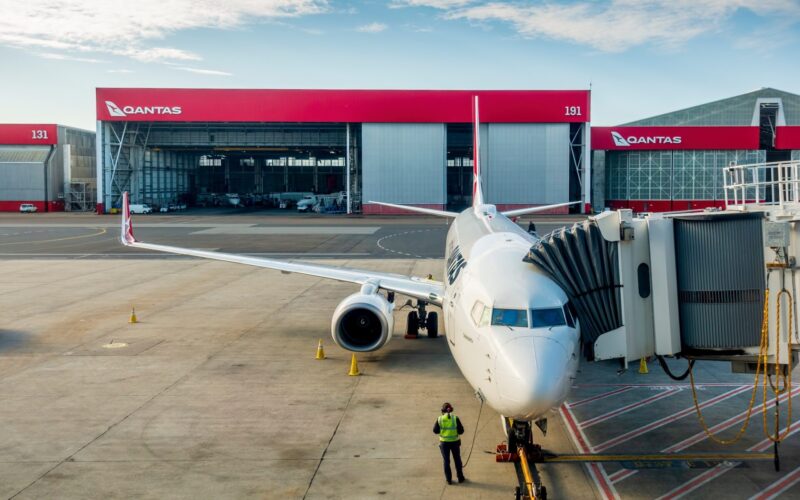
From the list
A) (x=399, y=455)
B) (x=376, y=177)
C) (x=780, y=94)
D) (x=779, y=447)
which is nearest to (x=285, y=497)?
(x=399, y=455)

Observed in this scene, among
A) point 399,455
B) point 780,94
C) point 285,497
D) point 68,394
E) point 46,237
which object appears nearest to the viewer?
point 285,497

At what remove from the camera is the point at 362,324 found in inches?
933

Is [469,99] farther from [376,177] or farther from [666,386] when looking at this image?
[666,386]

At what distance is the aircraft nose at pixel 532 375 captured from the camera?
1331 centimetres

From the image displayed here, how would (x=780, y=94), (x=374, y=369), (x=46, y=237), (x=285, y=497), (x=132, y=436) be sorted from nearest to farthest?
(x=285, y=497)
(x=132, y=436)
(x=374, y=369)
(x=46, y=237)
(x=780, y=94)

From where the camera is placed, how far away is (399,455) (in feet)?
52.5

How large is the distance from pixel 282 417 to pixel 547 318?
305 inches

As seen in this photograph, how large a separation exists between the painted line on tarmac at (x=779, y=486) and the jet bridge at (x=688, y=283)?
2.11 m

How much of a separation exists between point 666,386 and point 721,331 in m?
7.56

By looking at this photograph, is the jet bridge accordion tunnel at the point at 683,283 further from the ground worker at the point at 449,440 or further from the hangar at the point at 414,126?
the hangar at the point at 414,126

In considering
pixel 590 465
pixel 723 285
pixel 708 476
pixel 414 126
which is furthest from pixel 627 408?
pixel 414 126

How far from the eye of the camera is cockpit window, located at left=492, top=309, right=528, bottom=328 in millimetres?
14539

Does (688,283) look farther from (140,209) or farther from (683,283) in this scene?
(140,209)

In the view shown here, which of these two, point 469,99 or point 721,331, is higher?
point 469,99
